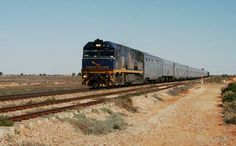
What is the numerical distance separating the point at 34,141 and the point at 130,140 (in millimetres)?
3664

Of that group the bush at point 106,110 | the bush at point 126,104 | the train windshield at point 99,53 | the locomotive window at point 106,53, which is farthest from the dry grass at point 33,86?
the bush at point 106,110

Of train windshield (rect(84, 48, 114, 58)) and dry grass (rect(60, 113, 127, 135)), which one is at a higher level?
train windshield (rect(84, 48, 114, 58))

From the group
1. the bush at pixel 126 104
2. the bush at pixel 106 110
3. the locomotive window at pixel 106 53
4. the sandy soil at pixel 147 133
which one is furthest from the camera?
the locomotive window at pixel 106 53

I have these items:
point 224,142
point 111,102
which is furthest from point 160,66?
point 224,142

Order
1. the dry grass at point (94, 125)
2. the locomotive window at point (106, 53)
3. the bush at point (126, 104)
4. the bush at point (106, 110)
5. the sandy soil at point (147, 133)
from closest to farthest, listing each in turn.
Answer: the sandy soil at point (147, 133) < the dry grass at point (94, 125) < the bush at point (106, 110) < the bush at point (126, 104) < the locomotive window at point (106, 53)

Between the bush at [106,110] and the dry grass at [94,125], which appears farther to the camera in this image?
the bush at [106,110]

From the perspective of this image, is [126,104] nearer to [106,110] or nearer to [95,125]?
[106,110]

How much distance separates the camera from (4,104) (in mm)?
22422

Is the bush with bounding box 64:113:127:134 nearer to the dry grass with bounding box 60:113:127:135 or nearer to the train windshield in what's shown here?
the dry grass with bounding box 60:113:127:135

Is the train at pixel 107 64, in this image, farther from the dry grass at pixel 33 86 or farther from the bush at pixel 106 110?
the bush at pixel 106 110

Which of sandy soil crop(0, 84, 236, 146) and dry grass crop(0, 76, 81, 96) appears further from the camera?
dry grass crop(0, 76, 81, 96)

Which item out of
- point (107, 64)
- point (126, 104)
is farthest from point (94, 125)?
point (107, 64)

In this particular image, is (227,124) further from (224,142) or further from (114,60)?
(114,60)

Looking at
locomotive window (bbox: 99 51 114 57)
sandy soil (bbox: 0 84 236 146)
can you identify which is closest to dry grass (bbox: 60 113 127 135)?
sandy soil (bbox: 0 84 236 146)
